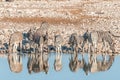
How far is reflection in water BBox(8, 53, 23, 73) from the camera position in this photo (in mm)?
27438

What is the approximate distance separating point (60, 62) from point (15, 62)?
205cm

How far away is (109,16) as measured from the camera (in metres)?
43.8

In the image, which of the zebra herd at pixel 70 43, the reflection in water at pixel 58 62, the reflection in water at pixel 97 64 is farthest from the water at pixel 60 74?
the zebra herd at pixel 70 43

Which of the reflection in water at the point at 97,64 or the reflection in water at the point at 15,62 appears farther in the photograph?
the reflection in water at the point at 97,64

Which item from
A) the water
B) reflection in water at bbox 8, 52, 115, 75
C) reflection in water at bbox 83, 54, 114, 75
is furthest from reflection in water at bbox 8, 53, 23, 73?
reflection in water at bbox 83, 54, 114, 75

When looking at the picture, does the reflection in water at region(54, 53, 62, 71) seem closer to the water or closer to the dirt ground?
the water

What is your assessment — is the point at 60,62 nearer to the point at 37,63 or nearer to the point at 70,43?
the point at 37,63

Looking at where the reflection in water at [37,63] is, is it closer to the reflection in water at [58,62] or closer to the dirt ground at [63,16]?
the reflection in water at [58,62]

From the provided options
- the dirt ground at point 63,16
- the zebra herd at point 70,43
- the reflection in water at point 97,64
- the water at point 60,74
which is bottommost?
the water at point 60,74

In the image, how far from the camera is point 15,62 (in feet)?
95.3

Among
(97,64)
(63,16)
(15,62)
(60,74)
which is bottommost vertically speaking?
(60,74)

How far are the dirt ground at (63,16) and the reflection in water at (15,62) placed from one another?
518 cm

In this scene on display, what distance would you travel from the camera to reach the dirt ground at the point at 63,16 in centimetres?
3825

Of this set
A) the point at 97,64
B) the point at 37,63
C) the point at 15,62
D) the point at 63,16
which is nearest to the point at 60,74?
the point at 37,63
